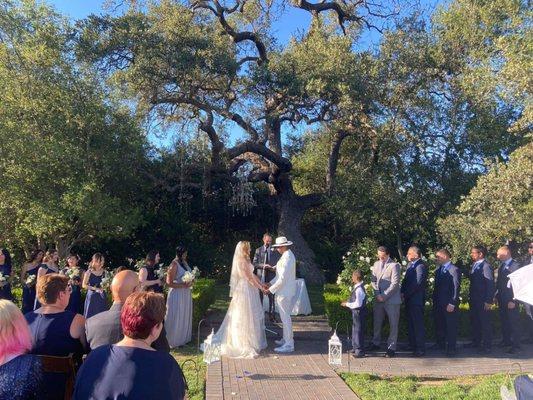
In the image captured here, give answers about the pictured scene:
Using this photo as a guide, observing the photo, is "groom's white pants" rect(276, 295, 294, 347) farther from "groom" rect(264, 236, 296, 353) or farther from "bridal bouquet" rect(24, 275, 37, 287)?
"bridal bouquet" rect(24, 275, 37, 287)

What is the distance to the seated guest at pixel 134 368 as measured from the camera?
2.68 meters

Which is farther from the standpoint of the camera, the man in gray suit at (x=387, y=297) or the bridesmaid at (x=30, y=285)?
the bridesmaid at (x=30, y=285)

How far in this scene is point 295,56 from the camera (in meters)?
17.8

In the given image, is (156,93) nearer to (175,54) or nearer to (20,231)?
(175,54)

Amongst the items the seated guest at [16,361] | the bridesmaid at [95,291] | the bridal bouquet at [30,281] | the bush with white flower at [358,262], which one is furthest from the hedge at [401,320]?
the seated guest at [16,361]

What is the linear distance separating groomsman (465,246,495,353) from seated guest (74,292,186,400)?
830 centimetres

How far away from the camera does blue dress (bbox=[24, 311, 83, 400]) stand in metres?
3.67

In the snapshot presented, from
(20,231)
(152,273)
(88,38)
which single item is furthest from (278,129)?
(152,273)

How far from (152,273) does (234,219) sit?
46.3 feet

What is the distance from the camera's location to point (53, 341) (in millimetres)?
3762

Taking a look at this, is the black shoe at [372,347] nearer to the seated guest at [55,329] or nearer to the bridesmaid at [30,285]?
the bridesmaid at [30,285]

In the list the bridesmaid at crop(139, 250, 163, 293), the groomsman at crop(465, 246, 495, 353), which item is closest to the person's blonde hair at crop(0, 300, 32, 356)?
the bridesmaid at crop(139, 250, 163, 293)

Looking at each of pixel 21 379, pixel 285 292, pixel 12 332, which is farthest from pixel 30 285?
pixel 21 379

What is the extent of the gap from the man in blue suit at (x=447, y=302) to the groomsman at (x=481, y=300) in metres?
0.56
